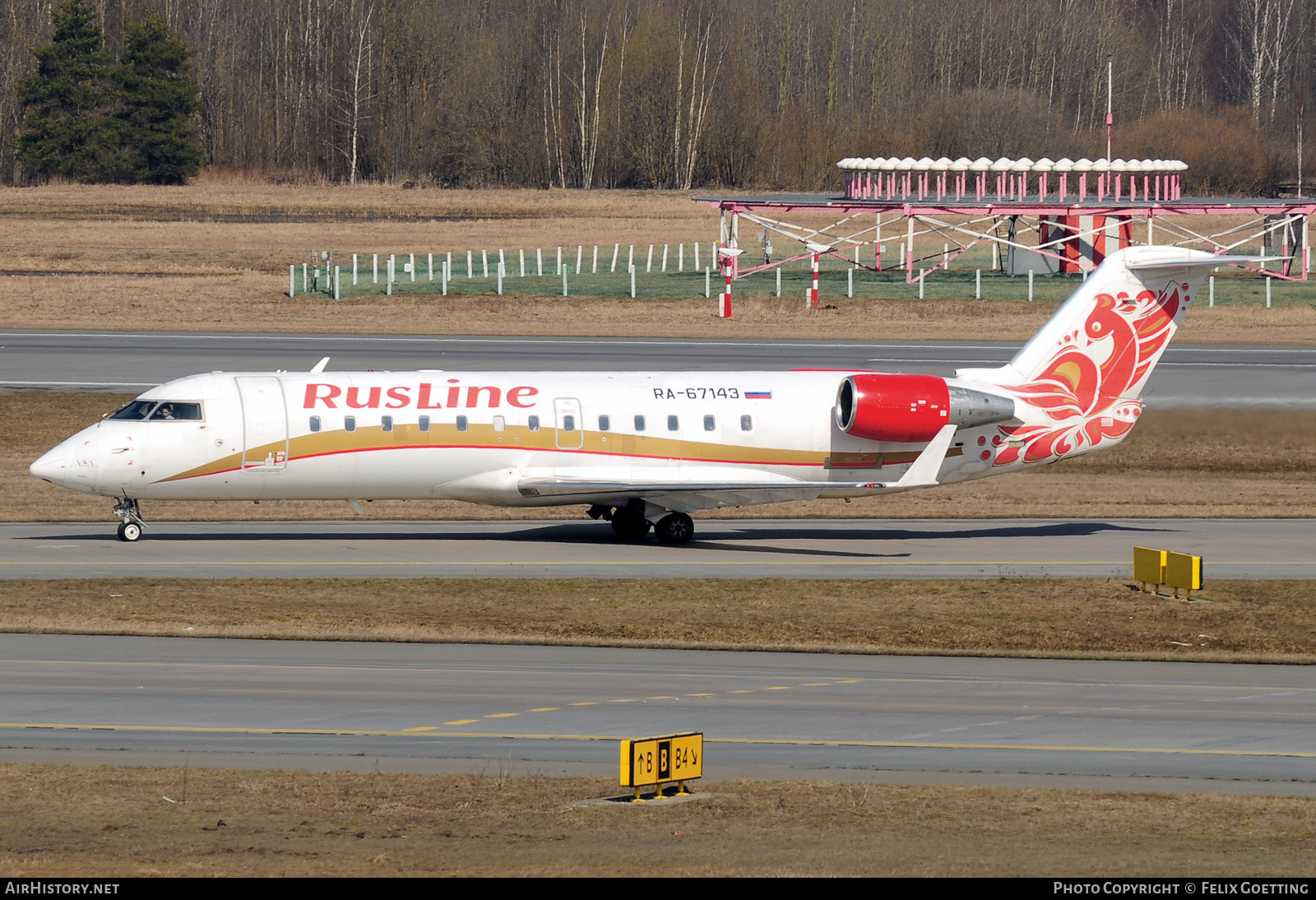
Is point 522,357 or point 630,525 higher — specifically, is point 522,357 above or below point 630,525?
above

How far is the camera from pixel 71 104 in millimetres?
123938

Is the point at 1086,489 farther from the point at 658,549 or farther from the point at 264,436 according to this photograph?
the point at 264,436

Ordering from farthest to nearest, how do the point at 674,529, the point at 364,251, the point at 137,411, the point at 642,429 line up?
the point at 364,251, the point at 674,529, the point at 642,429, the point at 137,411

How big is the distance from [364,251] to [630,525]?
66.6 m

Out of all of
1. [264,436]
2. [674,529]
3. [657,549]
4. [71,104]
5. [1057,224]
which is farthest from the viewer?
[71,104]

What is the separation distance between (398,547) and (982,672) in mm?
15044

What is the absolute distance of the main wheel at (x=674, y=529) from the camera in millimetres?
36031

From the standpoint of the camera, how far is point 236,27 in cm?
15250

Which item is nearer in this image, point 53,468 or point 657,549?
point 53,468

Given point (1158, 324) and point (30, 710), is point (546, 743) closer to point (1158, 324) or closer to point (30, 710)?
point (30, 710)

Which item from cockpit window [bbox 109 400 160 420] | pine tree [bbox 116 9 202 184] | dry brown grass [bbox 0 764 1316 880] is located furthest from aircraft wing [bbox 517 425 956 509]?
pine tree [bbox 116 9 202 184]

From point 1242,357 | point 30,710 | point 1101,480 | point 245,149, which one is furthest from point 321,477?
point 245,149

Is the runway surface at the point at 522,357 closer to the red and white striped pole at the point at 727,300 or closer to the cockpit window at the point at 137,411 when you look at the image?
the red and white striped pole at the point at 727,300

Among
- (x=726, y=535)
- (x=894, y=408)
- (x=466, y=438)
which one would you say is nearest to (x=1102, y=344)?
(x=894, y=408)
